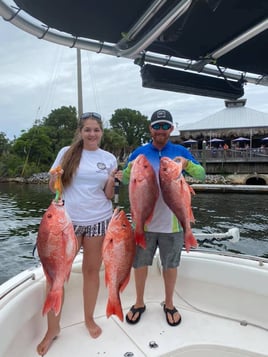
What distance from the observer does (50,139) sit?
45688 mm

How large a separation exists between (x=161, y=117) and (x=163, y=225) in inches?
35.0

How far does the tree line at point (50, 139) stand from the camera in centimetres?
4197

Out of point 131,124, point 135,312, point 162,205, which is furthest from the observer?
point 131,124

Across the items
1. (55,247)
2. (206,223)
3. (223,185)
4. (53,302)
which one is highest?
(55,247)

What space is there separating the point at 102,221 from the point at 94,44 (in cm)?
139

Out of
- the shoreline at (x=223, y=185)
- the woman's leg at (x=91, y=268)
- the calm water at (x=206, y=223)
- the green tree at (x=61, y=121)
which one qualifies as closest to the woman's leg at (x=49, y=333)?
the woman's leg at (x=91, y=268)

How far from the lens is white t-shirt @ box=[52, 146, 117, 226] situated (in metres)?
2.38

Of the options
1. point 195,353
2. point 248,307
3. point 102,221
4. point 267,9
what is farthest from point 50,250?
point 267,9

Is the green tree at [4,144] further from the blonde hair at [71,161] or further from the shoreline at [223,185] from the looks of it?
the blonde hair at [71,161]

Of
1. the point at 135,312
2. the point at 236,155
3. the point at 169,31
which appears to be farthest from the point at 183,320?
the point at 236,155

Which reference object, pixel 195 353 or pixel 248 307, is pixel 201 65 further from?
pixel 195 353

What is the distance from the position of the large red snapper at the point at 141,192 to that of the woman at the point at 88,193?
0.18 metres

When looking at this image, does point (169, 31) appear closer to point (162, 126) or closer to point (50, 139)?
point (162, 126)

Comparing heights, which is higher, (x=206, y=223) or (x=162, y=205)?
(x=162, y=205)
